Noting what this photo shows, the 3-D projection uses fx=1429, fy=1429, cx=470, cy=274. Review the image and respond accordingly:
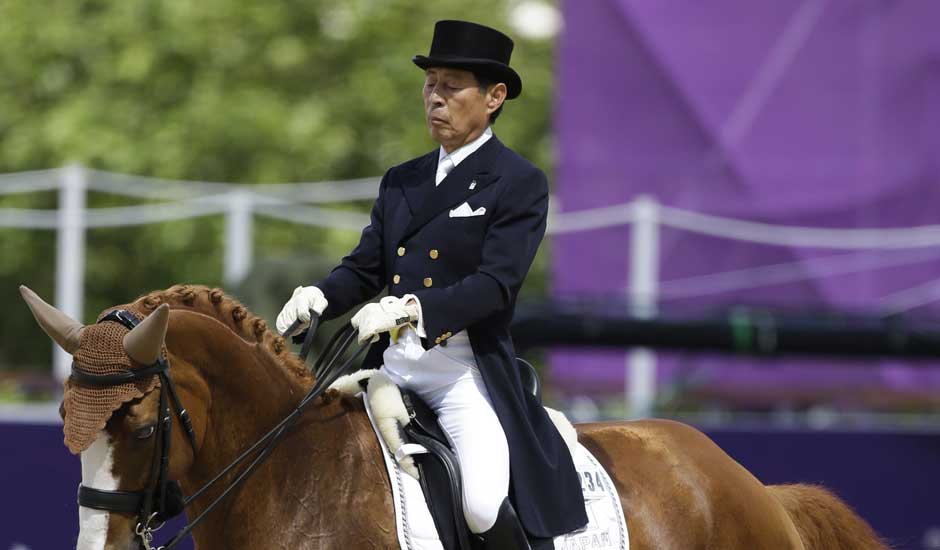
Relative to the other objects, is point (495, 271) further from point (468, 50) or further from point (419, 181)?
point (468, 50)

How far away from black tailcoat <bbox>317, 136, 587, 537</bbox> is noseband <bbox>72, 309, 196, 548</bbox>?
0.75 meters

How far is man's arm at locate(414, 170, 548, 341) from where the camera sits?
3.71 m

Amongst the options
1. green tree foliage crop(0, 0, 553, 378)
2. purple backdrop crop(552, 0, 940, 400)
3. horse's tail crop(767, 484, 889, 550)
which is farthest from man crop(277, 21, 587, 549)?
green tree foliage crop(0, 0, 553, 378)

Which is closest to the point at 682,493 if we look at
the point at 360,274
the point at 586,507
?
the point at 586,507

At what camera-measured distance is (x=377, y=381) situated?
153 inches

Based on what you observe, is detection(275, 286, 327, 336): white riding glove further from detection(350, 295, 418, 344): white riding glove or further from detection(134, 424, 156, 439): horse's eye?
detection(134, 424, 156, 439): horse's eye

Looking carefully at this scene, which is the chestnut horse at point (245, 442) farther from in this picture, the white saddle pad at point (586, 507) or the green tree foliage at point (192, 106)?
the green tree foliage at point (192, 106)

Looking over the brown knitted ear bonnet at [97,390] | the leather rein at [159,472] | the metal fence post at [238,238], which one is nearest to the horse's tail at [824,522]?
the leather rein at [159,472]

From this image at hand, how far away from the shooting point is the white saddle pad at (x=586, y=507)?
3.70 metres

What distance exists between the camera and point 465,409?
3846 mm

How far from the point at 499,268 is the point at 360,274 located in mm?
517

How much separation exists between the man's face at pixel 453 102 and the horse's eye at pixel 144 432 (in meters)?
1.19

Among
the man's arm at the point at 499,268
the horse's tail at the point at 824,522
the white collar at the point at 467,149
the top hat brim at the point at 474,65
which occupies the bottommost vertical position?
the horse's tail at the point at 824,522

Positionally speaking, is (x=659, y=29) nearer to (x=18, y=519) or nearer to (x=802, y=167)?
(x=802, y=167)
